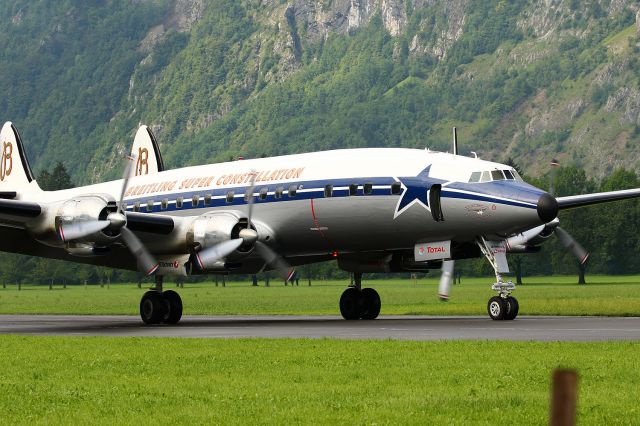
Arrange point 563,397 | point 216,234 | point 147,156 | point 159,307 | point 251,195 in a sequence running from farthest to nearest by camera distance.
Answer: point 147,156 < point 159,307 < point 251,195 < point 216,234 < point 563,397

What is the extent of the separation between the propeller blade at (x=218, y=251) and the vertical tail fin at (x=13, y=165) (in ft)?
38.1

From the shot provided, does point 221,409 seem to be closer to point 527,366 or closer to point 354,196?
point 527,366

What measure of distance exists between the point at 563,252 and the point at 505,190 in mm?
99764

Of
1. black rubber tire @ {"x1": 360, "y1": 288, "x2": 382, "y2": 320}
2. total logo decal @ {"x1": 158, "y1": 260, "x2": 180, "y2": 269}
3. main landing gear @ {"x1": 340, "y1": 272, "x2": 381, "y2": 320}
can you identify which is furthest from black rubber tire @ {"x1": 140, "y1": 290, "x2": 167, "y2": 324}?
black rubber tire @ {"x1": 360, "y1": 288, "x2": 382, "y2": 320}

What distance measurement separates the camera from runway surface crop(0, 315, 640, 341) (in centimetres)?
2922

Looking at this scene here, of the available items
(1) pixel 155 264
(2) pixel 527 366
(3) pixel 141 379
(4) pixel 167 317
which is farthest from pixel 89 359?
(4) pixel 167 317

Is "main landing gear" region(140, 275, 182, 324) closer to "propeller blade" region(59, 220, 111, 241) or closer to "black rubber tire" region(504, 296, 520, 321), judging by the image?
"propeller blade" region(59, 220, 111, 241)

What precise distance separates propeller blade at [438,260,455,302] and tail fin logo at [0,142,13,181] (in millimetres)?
18554

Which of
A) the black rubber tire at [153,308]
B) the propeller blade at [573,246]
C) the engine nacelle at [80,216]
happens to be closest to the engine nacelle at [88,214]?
the engine nacelle at [80,216]

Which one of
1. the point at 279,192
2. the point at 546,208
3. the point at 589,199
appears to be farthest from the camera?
the point at 279,192

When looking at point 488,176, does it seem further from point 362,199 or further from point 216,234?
point 216,234

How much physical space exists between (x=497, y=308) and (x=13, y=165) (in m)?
20.2

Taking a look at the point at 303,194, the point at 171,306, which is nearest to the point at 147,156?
the point at 171,306

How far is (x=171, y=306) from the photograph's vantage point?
39344 mm
